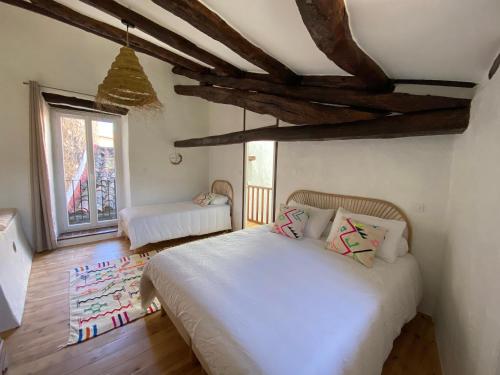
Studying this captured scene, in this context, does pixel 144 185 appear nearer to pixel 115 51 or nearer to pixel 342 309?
pixel 115 51

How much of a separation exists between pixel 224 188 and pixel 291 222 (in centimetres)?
223

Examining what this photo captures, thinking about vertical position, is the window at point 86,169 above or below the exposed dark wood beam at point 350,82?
below

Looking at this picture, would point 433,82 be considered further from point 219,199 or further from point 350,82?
point 219,199

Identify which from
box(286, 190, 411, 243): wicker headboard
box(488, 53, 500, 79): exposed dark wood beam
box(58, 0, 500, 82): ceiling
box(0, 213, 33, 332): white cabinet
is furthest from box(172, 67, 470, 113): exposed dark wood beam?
box(0, 213, 33, 332): white cabinet

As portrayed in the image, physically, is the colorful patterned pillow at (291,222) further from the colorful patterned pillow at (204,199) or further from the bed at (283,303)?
the colorful patterned pillow at (204,199)

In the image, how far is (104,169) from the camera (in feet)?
13.9

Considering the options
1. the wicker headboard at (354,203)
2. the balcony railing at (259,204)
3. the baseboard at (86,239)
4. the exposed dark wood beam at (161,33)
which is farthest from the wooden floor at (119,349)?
the balcony railing at (259,204)

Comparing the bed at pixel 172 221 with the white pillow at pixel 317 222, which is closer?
the white pillow at pixel 317 222

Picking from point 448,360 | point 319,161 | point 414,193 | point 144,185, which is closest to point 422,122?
point 414,193

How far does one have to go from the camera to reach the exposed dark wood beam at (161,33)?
1902 millimetres

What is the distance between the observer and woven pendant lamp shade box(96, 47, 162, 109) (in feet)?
6.41

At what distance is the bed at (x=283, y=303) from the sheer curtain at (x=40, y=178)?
2420 millimetres

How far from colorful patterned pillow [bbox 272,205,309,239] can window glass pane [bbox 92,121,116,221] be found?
358 centimetres

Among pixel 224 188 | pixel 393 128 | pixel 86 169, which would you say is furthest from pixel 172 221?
pixel 393 128
